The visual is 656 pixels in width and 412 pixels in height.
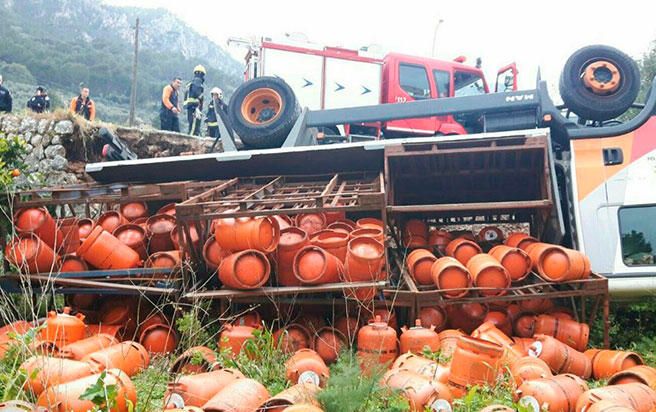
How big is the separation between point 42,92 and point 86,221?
7978 millimetres

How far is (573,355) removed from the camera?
4.62m

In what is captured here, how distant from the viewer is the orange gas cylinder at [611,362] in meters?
4.47

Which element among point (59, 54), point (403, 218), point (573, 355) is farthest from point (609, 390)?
point (59, 54)

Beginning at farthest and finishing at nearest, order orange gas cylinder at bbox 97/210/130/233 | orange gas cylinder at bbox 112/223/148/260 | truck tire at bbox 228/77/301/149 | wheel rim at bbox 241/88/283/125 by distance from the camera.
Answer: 1. wheel rim at bbox 241/88/283/125
2. truck tire at bbox 228/77/301/149
3. orange gas cylinder at bbox 97/210/130/233
4. orange gas cylinder at bbox 112/223/148/260

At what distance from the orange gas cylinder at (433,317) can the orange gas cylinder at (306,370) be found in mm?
1616

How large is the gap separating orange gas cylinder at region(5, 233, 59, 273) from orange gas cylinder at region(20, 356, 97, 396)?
2240 mm

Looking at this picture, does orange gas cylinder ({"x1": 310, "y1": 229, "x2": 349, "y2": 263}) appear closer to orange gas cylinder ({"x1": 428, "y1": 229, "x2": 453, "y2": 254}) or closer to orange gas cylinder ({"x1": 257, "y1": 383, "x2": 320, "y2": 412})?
orange gas cylinder ({"x1": 428, "y1": 229, "x2": 453, "y2": 254})

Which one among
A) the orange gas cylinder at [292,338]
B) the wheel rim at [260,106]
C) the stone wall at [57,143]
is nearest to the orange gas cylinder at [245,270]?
the orange gas cylinder at [292,338]

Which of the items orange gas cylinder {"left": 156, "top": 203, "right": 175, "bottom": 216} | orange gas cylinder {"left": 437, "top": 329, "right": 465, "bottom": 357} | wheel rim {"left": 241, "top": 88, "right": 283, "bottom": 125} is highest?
wheel rim {"left": 241, "top": 88, "right": 283, "bottom": 125}

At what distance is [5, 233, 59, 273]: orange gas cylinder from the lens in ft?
17.8

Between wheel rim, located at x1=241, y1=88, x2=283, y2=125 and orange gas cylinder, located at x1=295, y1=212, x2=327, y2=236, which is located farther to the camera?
wheel rim, located at x1=241, y1=88, x2=283, y2=125

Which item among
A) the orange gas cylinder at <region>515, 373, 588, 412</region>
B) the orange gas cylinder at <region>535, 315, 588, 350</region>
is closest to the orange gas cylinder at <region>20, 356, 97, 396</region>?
the orange gas cylinder at <region>515, 373, 588, 412</region>

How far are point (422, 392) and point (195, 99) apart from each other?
1076 cm

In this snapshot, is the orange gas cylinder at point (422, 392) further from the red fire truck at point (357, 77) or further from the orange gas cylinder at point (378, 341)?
the red fire truck at point (357, 77)
